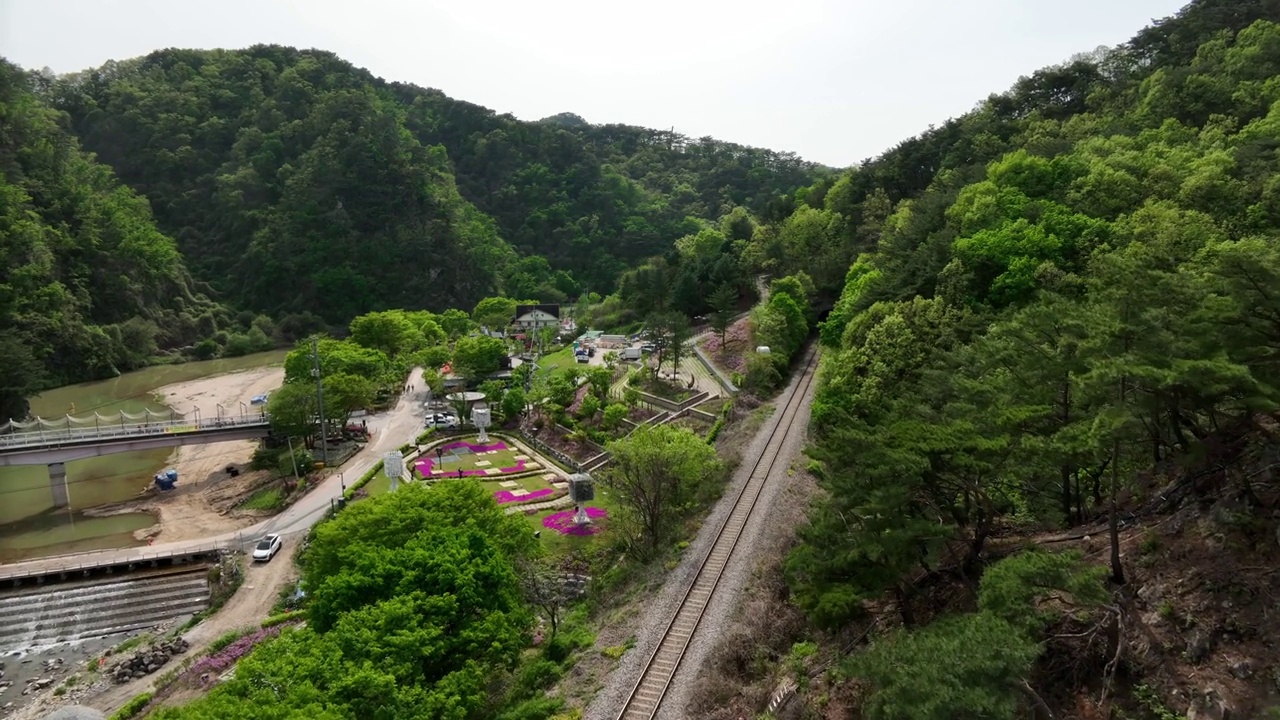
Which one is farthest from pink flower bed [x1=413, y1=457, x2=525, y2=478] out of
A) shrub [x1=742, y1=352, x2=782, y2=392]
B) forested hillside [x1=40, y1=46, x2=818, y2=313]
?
forested hillside [x1=40, y1=46, x2=818, y2=313]

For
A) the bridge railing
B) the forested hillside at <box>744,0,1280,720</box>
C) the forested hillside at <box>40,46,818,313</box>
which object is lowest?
the bridge railing

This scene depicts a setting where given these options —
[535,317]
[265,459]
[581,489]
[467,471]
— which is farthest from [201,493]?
[535,317]

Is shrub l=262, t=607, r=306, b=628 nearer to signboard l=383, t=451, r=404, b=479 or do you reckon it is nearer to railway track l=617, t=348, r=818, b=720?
signboard l=383, t=451, r=404, b=479

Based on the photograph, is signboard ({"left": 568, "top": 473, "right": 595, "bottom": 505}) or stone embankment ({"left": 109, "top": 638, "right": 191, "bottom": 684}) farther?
signboard ({"left": 568, "top": 473, "right": 595, "bottom": 505})

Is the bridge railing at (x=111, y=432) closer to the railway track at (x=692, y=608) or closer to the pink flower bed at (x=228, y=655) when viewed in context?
the pink flower bed at (x=228, y=655)

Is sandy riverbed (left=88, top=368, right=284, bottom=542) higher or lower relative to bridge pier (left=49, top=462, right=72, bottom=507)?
lower

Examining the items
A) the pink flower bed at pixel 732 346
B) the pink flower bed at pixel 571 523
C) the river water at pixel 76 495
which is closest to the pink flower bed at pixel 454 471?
the pink flower bed at pixel 571 523
